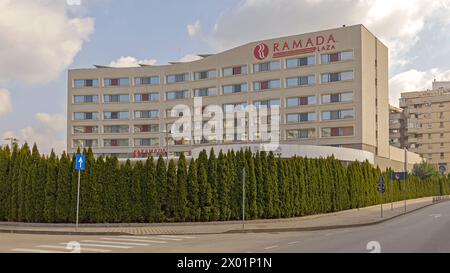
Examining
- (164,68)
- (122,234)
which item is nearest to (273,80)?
(164,68)

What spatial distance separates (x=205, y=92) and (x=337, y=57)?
23.4m

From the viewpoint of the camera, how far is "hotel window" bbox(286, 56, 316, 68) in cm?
8286

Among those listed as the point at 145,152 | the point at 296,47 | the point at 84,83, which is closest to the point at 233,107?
the point at 296,47

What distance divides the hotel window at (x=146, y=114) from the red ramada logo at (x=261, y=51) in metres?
22.4

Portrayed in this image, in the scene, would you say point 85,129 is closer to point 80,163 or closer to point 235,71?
point 235,71

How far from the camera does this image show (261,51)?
284 ft

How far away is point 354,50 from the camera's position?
262 feet

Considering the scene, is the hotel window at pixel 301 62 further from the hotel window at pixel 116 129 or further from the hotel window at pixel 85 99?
the hotel window at pixel 85 99

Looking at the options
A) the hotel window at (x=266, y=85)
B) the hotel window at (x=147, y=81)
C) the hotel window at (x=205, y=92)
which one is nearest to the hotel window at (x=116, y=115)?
the hotel window at (x=147, y=81)

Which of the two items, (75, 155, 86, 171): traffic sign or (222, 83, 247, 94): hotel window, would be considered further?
(222, 83, 247, 94): hotel window

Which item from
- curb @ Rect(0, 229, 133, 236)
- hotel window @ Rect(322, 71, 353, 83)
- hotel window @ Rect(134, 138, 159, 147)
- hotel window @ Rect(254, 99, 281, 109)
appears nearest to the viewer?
curb @ Rect(0, 229, 133, 236)

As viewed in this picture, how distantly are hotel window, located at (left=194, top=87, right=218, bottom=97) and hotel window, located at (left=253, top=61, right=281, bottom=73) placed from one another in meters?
8.33

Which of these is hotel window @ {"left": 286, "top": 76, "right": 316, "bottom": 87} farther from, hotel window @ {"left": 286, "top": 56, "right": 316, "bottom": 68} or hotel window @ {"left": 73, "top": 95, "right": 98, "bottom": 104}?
hotel window @ {"left": 73, "top": 95, "right": 98, "bottom": 104}

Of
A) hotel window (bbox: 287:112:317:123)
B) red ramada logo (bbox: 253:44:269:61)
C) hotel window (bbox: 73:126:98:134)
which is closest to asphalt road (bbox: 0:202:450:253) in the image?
hotel window (bbox: 287:112:317:123)
